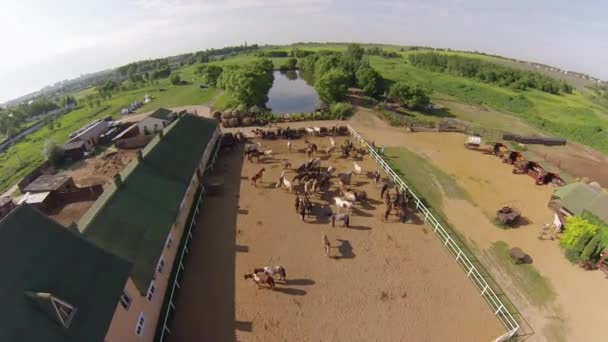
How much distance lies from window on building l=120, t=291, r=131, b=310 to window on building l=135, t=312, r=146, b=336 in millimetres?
1004

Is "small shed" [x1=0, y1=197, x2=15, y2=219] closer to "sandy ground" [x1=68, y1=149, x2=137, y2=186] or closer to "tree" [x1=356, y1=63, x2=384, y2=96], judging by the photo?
"sandy ground" [x1=68, y1=149, x2=137, y2=186]

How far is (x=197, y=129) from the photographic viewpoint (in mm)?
28875

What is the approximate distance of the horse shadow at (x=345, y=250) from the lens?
1728 centimetres

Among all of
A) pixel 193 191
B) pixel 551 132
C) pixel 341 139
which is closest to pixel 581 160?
pixel 551 132

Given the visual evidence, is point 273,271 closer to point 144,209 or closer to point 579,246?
point 144,209

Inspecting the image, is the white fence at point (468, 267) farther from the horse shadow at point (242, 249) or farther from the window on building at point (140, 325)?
the window on building at point (140, 325)

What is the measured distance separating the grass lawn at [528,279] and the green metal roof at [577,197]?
19.9 ft

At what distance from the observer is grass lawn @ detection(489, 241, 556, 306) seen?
15.0 metres

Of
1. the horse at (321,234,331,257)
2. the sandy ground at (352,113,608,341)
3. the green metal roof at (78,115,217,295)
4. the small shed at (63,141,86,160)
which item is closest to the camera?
the green metal roof at (78,115,217,295)

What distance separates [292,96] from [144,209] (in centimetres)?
5246

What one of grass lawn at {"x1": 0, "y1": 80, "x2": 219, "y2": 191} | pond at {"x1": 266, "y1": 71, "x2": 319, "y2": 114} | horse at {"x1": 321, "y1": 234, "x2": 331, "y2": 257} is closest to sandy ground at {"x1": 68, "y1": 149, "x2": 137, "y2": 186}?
grass lawn at {"x1": 0, "y1": 80, "x2": 219, "y2": 191}

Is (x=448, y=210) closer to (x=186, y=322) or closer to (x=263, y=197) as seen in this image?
(x=263, y=197)

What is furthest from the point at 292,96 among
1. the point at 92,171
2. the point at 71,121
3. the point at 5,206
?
the point at 5,206

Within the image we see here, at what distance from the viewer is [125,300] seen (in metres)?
11.4
